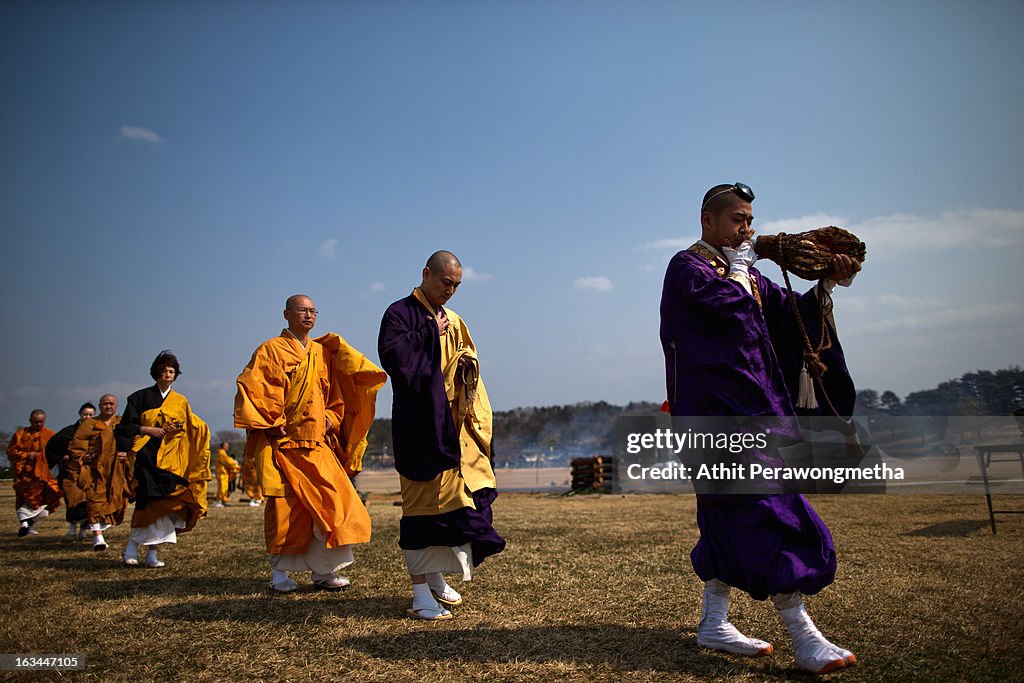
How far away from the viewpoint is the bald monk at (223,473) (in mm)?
17891

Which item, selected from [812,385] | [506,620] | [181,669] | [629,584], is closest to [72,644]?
[181,669]

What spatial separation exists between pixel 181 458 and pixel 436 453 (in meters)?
4.61

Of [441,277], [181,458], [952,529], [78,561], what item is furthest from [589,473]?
[441,277]

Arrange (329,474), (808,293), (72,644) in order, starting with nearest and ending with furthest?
(808,293)
(72,644)
(329,474)

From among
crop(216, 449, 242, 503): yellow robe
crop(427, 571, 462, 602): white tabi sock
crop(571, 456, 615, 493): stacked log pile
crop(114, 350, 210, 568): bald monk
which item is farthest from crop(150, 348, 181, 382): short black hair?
crop(571, 456, 615, 493): stacked log pile

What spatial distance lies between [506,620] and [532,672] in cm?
107

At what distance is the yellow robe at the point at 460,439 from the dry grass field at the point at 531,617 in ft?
2.52

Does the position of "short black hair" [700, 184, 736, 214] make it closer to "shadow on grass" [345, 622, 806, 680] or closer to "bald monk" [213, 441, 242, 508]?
"shadow on grass" [345, 622, 806, 680]

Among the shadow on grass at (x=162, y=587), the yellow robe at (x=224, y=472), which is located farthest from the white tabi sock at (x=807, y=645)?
the yellow robe at (x=224, y=472)

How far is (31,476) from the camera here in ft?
37.9

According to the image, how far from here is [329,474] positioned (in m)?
5.88

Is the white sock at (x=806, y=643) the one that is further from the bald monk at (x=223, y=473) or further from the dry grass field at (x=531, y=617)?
the bald monk at (x=223, y=473)

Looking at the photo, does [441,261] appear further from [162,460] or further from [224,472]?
[224,472]

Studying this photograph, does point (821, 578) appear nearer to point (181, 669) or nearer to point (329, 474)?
point (181, 669)
